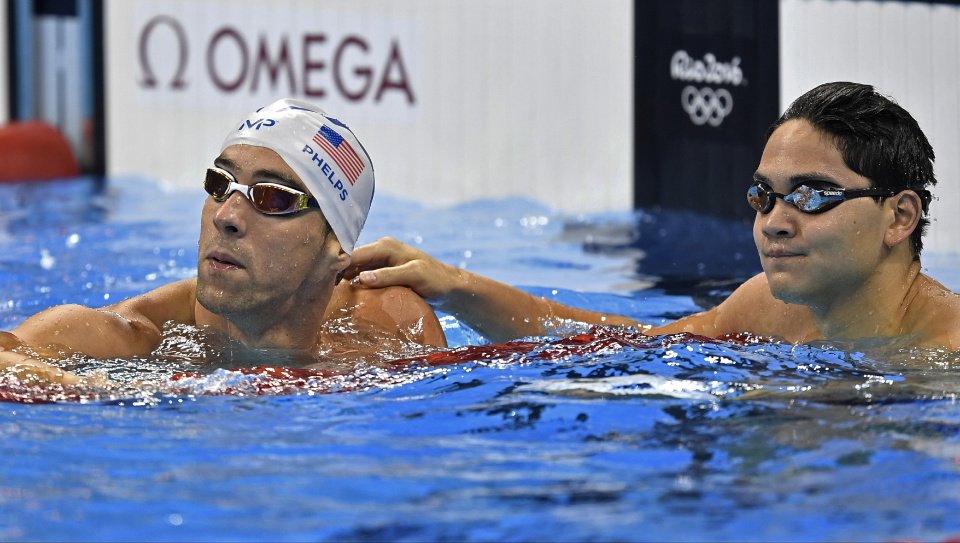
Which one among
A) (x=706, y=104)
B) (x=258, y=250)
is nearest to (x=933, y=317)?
(x=258, y=250)

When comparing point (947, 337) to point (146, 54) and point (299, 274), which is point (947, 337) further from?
point (146, 54)

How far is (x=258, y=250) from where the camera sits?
3.44 metres

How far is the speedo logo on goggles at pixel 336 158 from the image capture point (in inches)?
140

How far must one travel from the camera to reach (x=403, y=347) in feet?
12.4

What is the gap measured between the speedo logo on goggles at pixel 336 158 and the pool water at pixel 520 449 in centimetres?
49

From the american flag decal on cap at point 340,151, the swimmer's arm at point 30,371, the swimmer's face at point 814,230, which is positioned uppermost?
the american flag decal on cap at point 340,151

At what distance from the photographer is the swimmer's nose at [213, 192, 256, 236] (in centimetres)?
339

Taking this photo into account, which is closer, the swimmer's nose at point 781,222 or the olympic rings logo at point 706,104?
the swimmer's nose at point 781,222

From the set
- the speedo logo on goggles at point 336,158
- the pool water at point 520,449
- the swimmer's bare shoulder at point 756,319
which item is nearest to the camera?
the pool water at point 520,449

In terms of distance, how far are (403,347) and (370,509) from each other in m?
1.19

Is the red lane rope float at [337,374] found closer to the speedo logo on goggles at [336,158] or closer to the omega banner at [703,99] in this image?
the speedo logo on goggles at [336,158]

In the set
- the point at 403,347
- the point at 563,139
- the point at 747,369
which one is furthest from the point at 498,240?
the point at 747,369

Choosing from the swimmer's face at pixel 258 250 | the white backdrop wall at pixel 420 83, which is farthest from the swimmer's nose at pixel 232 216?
the white backdrop wall at pixel 420 83

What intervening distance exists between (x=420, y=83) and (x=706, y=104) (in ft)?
6.14
